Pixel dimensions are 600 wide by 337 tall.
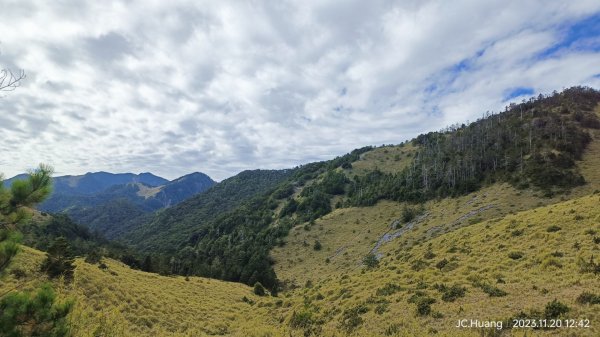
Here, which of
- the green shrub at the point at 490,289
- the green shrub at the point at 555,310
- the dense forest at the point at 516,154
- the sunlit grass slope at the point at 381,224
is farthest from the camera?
the dense forest at the point at 516,154

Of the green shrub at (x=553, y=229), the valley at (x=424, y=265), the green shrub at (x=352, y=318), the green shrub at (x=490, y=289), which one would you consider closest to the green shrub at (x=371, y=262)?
the valley at (x=424, y=265)

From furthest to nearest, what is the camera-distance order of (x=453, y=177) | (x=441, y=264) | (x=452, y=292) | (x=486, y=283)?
(x=453, y=177), (x=441, y=264), (x=486, y=283), (x=452, y=292)

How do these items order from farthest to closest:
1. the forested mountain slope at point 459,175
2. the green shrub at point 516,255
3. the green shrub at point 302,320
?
the forested mountain slope at point 459,175
the green shrub at point 516,255
the green shrub at point 302,320

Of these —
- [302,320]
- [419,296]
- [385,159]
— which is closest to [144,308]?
[302,320]

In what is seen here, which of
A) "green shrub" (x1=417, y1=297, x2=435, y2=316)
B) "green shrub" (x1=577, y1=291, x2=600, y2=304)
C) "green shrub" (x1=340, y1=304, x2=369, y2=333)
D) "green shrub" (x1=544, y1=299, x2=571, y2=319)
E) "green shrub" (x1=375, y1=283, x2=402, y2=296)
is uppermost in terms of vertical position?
"green shrub" (x1=577, y1=291, x2=600, y2=304)

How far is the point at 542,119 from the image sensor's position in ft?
301

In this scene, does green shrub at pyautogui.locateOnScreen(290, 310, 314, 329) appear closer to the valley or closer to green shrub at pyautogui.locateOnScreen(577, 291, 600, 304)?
the valley

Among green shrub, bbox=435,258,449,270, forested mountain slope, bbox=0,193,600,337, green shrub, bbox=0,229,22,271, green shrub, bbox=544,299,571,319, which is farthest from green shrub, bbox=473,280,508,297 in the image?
green shrub, bbox=0,229,22,271

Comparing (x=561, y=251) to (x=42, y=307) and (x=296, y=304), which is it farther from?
(x=42, y=307)

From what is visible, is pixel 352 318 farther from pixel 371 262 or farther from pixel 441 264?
pixel 371 262

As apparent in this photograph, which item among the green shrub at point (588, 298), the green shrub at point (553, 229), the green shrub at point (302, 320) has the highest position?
the green shrub at point (553, 229)

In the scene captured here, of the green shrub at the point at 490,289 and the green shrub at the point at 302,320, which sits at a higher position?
the green shrub at the point at 490,289

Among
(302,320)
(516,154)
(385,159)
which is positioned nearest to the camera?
(302,320)

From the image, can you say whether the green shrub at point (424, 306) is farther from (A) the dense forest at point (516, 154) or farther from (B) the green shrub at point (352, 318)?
(A) the dense forest at point (516, 154)
